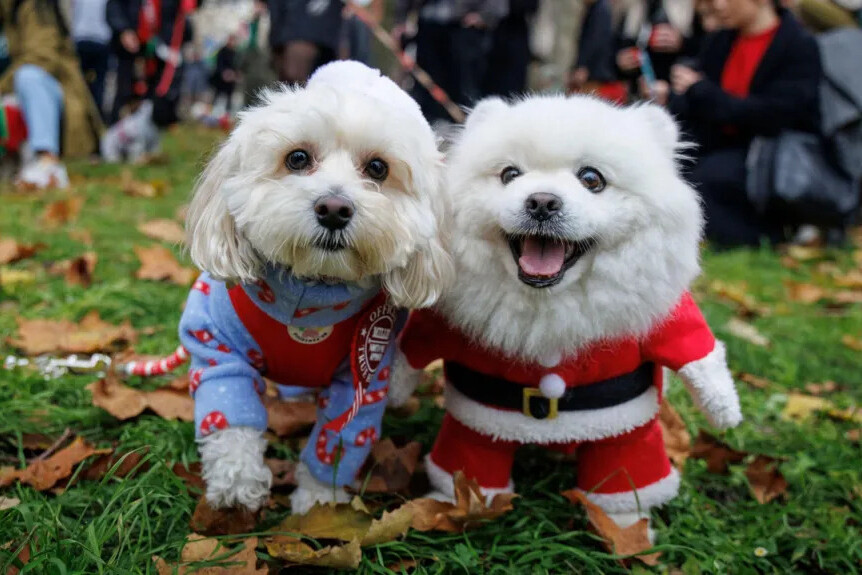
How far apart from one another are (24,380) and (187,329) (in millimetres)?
748

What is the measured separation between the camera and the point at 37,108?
5.46 m

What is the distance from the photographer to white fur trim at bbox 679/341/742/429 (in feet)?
5.34

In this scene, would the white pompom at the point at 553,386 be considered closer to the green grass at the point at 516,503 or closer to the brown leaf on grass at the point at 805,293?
the green grass at the point at 516,503

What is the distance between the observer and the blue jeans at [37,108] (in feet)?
17.8

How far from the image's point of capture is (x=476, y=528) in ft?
5.44

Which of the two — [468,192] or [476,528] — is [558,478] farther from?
[468,192]

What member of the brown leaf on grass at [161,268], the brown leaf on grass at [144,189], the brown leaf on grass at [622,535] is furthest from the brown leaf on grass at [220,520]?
the brown leaf on grass at [144,189]

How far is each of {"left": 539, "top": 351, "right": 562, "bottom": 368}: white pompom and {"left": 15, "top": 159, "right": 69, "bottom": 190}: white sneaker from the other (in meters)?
4.80

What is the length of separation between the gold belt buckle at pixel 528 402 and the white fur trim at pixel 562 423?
1 cm

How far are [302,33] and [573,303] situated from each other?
3829 mm

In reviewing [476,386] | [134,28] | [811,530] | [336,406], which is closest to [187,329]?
[336,406]

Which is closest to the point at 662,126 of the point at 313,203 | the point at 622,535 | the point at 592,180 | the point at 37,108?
the point at 592,180

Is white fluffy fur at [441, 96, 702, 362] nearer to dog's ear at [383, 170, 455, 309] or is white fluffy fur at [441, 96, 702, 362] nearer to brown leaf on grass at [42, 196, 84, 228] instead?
dog's ear at [383, 170, 455, 309]

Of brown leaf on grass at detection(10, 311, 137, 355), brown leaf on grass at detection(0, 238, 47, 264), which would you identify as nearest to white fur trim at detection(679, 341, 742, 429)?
brown leaf on grass at detection(10, 311, 137, 355)
